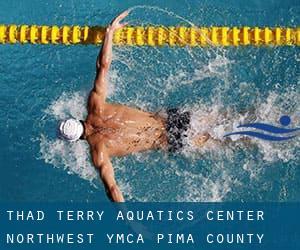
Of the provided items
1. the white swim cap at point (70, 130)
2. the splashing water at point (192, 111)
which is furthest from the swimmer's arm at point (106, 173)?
the splashing water at point (192, 111)

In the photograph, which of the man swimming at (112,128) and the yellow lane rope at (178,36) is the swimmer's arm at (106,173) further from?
the yellow lane rope at (178,36)

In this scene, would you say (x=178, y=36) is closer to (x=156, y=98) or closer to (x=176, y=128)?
(x=156, y=98)

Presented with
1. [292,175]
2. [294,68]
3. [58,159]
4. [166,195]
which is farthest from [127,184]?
[294,68]

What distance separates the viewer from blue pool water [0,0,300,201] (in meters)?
3.59

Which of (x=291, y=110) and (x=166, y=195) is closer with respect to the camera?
(x=291, y=110)

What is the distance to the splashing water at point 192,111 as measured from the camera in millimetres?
3547

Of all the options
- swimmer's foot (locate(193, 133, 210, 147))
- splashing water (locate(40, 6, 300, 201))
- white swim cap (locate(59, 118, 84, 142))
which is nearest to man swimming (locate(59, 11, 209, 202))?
white swim cap (locate(59, 118, 84, 142))

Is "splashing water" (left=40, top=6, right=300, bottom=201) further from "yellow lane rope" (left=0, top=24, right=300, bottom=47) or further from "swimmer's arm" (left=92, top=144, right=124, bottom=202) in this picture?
"swimmer's arm" (left=92, top=144, right=124, bottom=202)

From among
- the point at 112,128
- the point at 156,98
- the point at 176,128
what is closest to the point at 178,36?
the point at 156,98

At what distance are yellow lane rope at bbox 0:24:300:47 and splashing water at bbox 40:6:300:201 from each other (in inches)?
6.5

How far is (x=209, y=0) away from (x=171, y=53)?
48cm

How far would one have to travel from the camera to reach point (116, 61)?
3.70m

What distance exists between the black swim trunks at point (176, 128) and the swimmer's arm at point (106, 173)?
438 millimetres

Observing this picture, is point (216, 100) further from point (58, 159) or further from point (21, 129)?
point (21, 129)
